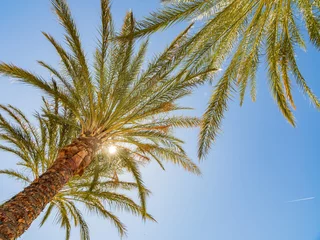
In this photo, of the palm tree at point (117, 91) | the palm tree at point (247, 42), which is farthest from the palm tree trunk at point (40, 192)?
the palm tree at point (247, 42)

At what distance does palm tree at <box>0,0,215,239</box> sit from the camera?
20.7 feet

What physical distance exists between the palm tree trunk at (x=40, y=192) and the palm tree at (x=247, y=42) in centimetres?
293

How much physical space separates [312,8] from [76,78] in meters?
5.97

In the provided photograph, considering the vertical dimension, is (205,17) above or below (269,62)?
above

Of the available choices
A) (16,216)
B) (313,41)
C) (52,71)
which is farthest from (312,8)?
(16,216)

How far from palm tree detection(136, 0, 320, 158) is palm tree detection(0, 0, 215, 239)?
1.82 feet

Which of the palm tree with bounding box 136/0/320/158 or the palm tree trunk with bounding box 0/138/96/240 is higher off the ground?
the palm tree with bounding box 136/0/320/158

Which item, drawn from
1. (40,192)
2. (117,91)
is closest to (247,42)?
(117,91)

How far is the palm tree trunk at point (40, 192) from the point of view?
153 inches

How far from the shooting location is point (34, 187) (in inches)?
191

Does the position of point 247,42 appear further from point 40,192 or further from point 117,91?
point 40,192

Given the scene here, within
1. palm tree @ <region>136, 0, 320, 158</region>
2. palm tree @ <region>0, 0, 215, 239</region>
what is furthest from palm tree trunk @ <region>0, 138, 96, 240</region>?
palm tree @ <region>136, 0, 320, 158</region>

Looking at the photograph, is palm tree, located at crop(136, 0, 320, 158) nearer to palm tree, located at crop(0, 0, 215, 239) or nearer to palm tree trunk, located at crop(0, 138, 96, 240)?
palm tree, located at crop(0, 0, 215, 239)

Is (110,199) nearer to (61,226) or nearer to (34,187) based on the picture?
(61,226)
